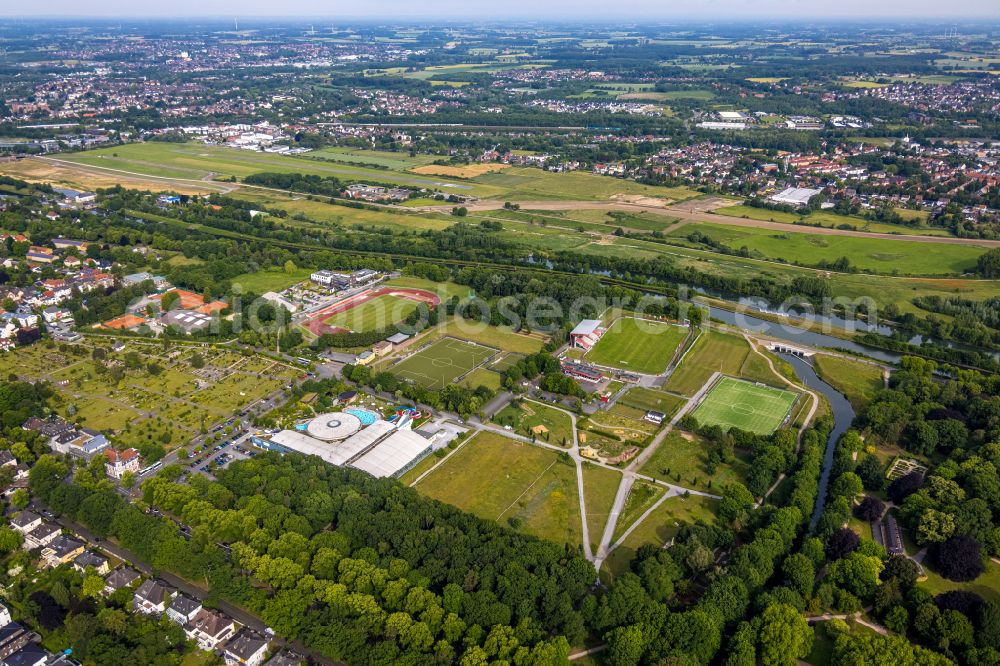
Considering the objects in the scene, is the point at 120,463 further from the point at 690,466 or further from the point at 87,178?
the point at 87,178

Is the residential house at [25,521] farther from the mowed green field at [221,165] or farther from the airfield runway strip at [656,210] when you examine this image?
the mowed green field at [221,165]

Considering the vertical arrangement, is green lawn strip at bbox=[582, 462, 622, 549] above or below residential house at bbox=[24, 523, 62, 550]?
below

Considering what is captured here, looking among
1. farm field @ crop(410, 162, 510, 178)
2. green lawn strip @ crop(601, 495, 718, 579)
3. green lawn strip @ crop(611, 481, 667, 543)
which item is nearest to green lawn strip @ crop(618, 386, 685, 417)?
green lawn strip @ crop(611, 481, 667, 543)

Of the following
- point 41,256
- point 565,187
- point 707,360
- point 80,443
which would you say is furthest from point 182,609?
point 565,187

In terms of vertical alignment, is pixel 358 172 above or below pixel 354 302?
above

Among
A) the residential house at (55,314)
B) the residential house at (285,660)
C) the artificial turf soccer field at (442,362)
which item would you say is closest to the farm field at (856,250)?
the artificial turf soccer field at (442,362)

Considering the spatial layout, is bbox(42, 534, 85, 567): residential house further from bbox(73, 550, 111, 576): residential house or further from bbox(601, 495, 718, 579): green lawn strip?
bbox(601, 495, 718, 579): green lawn strip
